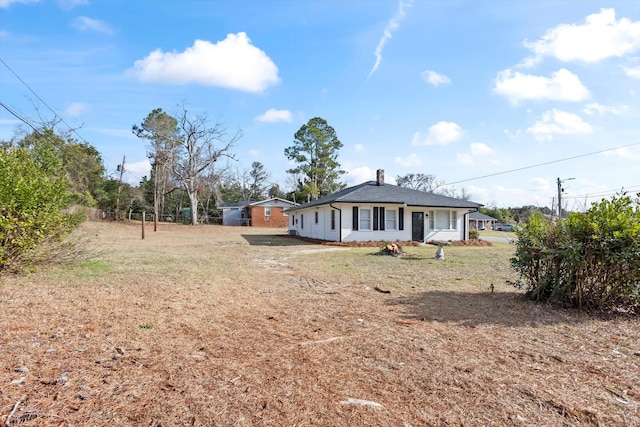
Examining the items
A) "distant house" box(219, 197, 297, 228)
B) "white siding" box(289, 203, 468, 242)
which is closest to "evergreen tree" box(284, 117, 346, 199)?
"distant house" box(219, 197, 297, 228)

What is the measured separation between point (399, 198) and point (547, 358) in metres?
16.6

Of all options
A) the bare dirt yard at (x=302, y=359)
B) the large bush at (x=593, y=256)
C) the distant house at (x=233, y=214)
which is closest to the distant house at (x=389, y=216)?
the bare dirt yard at (x=302, y=359)

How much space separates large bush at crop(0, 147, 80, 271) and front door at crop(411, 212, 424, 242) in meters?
16.4

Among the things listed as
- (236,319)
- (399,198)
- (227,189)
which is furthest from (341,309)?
(227,189)

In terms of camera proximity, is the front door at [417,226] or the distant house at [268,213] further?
the distant house at [268,213]

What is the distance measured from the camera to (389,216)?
64.7 ft

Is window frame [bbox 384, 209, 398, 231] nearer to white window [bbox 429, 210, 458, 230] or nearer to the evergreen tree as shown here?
white window [bbox 429, 210, 458, 230]

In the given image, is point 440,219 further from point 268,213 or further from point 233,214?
point 233,214

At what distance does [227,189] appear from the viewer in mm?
57812

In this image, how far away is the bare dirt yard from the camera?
8.26 ft

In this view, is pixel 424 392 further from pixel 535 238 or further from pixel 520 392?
pixel 535 238

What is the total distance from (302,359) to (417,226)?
58.6ft

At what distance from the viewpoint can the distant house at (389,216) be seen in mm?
19047

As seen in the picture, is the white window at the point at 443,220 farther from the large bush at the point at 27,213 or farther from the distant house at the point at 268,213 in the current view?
the distant house at the point at 268,213
